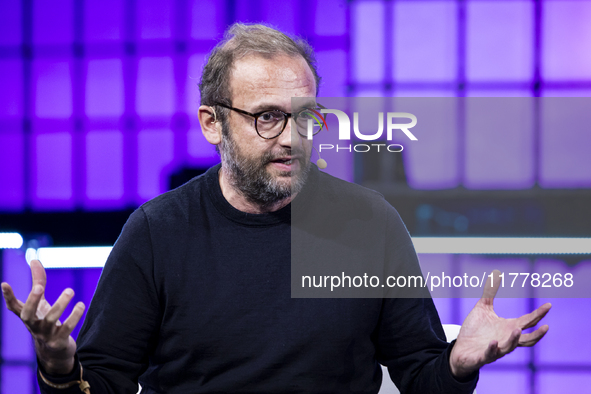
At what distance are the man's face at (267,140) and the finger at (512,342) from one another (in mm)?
623

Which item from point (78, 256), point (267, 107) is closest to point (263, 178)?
point (267, 107)

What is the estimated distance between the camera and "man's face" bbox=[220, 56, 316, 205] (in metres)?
1.23

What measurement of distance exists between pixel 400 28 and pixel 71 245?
2226mm

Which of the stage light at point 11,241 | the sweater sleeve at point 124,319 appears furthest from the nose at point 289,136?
the stage light at point 11,241

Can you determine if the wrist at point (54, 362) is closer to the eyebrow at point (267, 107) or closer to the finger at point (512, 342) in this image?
the eyebrow at point (267, 107)

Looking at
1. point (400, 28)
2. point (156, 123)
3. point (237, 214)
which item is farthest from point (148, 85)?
point (237, 214)

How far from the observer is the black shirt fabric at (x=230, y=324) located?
3.72 ft

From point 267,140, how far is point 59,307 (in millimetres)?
649

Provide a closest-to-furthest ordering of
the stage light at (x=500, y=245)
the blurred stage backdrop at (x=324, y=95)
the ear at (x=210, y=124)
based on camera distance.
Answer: the ear at (x=210, y=124) → the stage light at (x=500, y=245) → the blurred stage backdrop at (x=324, y=95)

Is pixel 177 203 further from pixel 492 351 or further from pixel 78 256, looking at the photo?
pixel 78 256

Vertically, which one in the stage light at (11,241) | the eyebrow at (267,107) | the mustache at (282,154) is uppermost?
the eyebrow at (267,107)

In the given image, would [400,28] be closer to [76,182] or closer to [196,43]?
[196,43]

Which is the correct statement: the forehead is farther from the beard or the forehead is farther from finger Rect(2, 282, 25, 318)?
finger Rect(2, 282, 25, 318)

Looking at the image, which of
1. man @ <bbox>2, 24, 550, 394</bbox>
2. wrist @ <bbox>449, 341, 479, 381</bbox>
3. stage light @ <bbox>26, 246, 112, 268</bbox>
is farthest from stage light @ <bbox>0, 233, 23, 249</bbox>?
wrist @ <bbox>449, 341, 479, 381</bbox>
